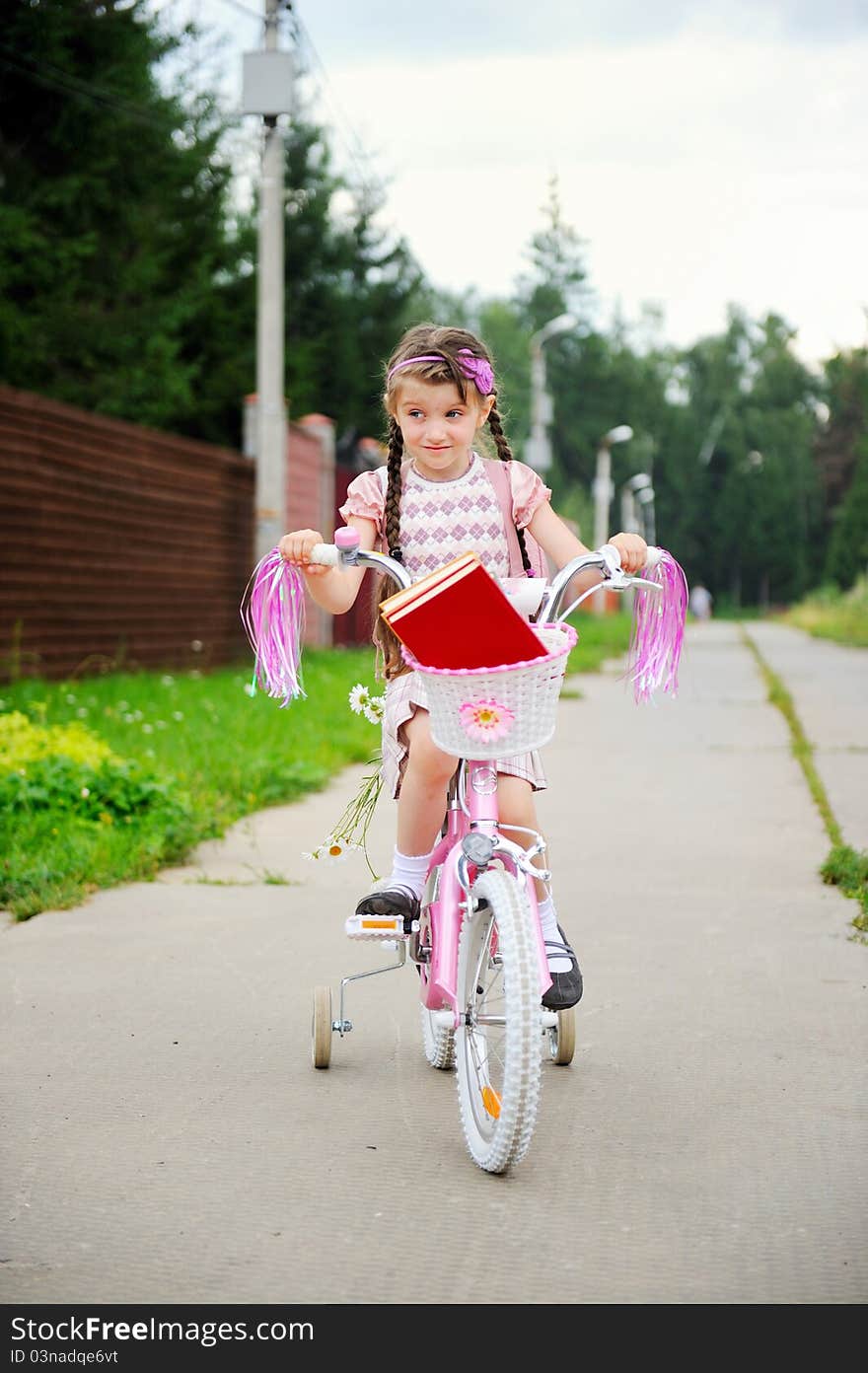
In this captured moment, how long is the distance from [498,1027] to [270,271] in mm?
11977

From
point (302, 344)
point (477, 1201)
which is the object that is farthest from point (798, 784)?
point (302, 344)

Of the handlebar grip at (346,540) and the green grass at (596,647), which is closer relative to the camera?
the handlebar grip at (346,540)

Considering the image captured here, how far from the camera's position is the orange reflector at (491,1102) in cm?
330

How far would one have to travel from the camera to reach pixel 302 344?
1217 inches

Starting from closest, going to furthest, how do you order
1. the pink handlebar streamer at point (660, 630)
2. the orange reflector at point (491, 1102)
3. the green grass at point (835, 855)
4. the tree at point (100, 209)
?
1. the orange reflector at point (491, 1102)
2. the pink handlebar streamer at point (660, 630)
3. the green grass at point (835, 855)
4. the tree at point (100, 209)

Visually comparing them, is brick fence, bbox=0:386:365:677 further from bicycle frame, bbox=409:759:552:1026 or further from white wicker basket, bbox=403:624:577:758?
white wicker basket, bbox=403:624:577:758

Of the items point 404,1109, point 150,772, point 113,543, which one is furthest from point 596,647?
point 404,1109

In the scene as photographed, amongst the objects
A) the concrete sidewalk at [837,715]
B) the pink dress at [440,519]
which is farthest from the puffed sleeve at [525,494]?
the concrete sidewalk at [837,715]

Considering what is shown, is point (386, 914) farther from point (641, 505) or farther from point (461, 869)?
point (641, 505)

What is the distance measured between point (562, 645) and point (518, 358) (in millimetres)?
73772

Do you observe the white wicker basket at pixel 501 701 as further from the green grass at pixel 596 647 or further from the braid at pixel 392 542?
the green grass at pixel 596 647

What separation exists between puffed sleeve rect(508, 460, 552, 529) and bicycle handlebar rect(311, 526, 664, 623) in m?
0.34

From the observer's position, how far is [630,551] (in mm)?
3549

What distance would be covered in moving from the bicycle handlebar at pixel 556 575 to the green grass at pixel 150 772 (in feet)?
8.37
